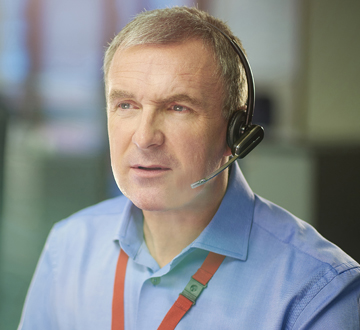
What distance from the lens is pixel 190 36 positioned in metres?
0.93

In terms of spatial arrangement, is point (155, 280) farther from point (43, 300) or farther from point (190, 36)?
point (190, 36)

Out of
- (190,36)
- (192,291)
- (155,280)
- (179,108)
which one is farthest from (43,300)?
(190,36)

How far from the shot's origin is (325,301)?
87 centimetres

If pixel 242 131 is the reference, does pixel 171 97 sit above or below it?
above

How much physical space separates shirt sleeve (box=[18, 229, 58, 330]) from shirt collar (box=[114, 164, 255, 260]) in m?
0.29

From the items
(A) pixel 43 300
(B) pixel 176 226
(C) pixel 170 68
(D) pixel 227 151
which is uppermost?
(C) pixel 170 68

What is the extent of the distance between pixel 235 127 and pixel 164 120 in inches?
7.4

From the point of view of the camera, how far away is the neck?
1.06 m

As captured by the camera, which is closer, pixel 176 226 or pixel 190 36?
pixel 190 36

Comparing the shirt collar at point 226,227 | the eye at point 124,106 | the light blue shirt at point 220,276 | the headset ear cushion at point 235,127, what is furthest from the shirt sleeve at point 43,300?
the headset ear cushion at point 235,127

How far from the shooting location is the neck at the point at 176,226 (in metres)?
1.06

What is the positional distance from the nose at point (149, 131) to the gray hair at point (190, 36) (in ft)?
0.54

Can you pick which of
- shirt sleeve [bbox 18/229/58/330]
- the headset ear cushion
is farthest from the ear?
shirt sleeve [bbox 18/229/58/330]

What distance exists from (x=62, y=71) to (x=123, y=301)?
2.21 metres
